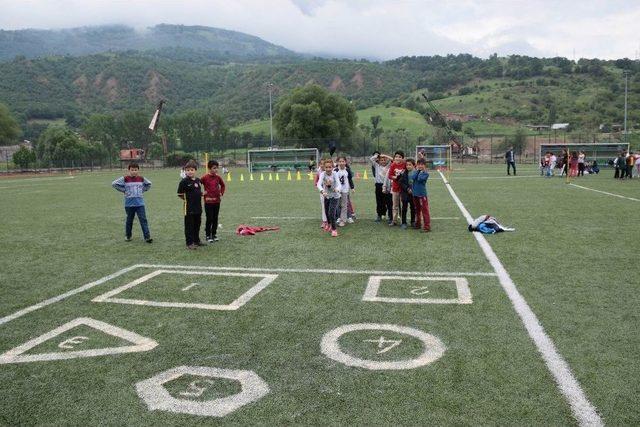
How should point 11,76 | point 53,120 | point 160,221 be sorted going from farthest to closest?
1. point 11,76
2. point 53,120
3. point 160,221

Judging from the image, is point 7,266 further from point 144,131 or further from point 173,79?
point 173,79

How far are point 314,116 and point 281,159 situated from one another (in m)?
20.4

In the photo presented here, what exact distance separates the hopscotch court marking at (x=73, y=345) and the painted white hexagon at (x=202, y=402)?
73 cm

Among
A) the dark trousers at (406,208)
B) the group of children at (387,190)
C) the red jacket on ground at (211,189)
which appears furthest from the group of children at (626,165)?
the red jacket on ground at (211,189)

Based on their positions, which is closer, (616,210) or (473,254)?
(473,254)

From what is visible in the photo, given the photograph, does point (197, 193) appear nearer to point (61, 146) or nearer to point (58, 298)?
point (58, 298)

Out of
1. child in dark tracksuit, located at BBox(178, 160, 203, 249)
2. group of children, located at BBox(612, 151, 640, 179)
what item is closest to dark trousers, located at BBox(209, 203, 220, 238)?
child in dark tracksuit, located at BBox(178, 160, 203, 249)

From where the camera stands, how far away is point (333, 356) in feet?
15.1

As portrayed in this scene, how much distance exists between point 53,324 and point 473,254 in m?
6.47

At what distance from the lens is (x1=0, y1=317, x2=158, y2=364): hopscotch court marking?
471 cm

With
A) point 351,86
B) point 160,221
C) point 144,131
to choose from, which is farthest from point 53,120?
point 160,221

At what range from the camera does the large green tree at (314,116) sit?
68750mm

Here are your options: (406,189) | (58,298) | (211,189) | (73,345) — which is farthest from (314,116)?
(73,345)

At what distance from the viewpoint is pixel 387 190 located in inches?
503
